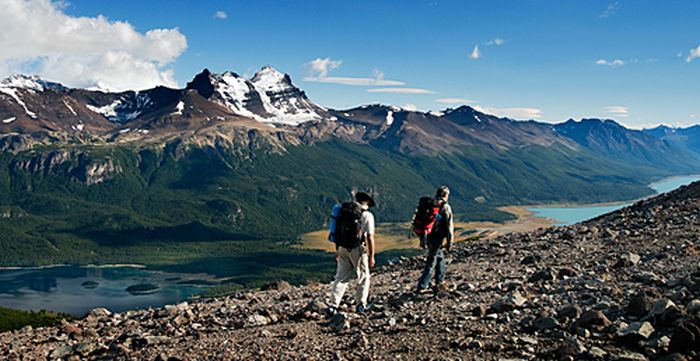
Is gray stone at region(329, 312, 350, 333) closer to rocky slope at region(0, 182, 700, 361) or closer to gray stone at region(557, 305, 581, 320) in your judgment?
rocky slope at region(0, 182, 700, 361)

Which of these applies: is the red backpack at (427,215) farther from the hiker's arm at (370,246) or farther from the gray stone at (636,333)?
the gray stone at (636,333)

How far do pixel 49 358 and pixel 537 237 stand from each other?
79.7 feet

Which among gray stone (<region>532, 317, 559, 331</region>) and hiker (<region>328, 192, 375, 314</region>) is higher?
hiker (<region>328, 192, 375, 314</region>)

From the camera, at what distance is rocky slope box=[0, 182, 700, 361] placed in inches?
440

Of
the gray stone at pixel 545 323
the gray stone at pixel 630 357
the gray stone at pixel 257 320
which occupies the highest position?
the gray stone at pixel 545 323

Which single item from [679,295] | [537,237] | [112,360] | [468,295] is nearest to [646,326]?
[679,295]

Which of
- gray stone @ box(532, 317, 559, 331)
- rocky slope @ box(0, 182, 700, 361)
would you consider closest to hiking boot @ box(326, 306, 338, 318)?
rocky slope @ box(0, 182, 700, 361)

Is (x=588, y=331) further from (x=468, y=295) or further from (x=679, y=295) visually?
(x=468, y=295)

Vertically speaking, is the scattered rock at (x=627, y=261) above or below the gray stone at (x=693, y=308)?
below

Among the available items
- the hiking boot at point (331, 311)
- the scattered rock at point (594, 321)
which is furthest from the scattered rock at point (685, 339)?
the hiking boot at point (331, 311)

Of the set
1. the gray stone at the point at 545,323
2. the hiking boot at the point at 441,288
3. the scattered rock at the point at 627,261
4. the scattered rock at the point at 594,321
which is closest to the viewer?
the scattered rock at the point at 594,321

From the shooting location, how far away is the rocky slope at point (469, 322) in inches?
440

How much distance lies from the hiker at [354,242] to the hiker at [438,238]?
2.47 metres

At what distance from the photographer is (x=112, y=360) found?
13.3 metres
